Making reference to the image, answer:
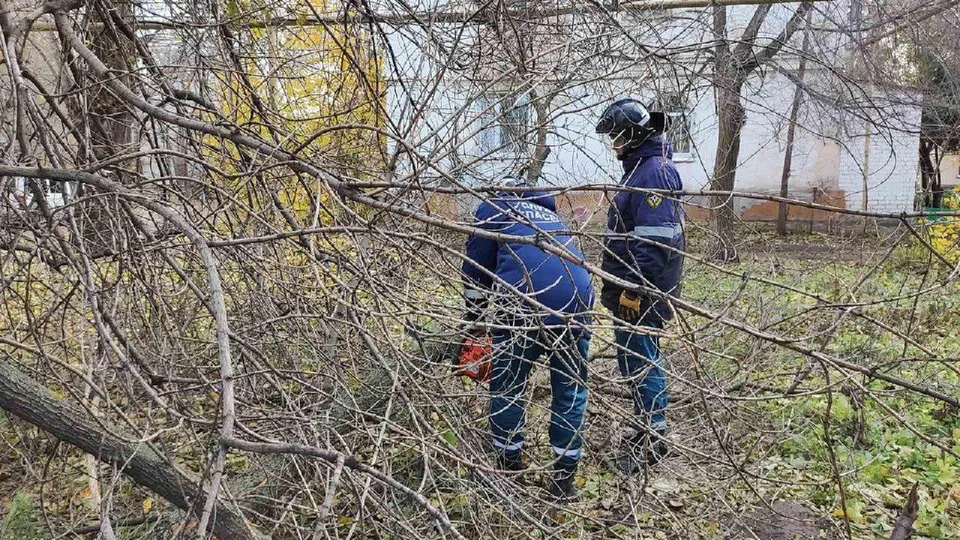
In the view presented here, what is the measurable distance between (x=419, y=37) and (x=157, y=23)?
51.3 inches

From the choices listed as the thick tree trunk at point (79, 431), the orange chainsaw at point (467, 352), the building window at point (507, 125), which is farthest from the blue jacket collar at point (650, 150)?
the thick tree trunk at point (79, 431)

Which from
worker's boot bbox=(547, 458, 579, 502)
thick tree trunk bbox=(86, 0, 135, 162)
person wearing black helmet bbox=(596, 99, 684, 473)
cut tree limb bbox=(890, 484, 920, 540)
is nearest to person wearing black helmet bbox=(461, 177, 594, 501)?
worker's boot bbox=(547, 458, 579, 502)

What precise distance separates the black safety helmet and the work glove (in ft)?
2.68

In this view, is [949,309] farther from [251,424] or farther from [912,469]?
[251,424]

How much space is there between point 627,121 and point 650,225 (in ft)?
1.89

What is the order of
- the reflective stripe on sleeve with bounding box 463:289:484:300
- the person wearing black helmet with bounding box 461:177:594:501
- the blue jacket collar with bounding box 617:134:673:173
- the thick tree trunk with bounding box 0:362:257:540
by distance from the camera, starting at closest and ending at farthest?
the thick tree trunk with bounding box 0:362:257:540
the reflective stripe on sleeve with bounding box 463:289:484:300
the person wearing black helmet with bounding box 461:177:594:501
the blue jacket collar with bounding box 617:134:673:173

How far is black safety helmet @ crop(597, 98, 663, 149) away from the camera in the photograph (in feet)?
12.1

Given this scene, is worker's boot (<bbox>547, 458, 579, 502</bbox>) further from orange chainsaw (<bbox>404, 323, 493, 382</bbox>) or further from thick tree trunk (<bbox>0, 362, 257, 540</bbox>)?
thick tree trunk (<bbox>0, 362, 257, 540</bbox>)

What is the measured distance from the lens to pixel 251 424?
258cm

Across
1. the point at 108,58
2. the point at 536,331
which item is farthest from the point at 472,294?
the point at 108,58

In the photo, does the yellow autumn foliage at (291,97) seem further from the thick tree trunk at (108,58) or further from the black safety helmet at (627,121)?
the black safety helmet at (627,121)

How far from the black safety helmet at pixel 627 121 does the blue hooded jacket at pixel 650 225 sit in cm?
8

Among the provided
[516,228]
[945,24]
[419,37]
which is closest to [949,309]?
[945,24]

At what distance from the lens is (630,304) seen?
3699mm
